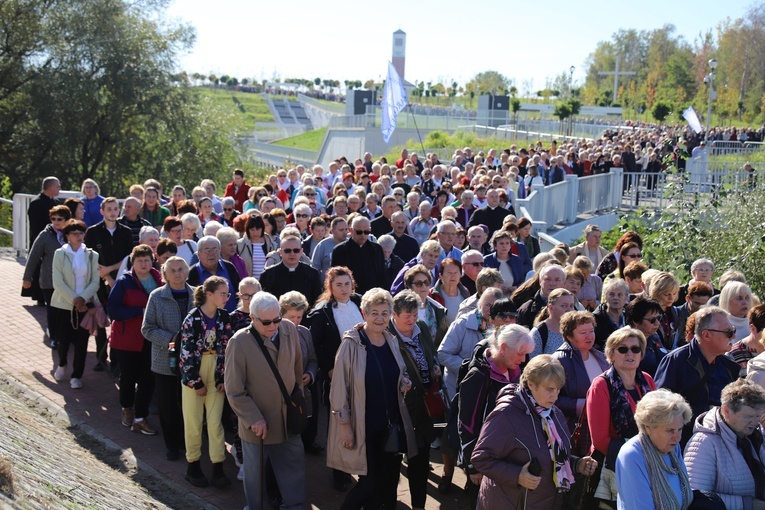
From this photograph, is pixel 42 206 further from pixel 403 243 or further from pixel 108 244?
pixel 403 243

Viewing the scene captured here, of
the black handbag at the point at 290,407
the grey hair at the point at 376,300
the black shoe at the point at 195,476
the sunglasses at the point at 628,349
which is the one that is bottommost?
the black shoe at the point at 195,476

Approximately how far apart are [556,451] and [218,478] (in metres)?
3.36

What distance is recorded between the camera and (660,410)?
178 inches

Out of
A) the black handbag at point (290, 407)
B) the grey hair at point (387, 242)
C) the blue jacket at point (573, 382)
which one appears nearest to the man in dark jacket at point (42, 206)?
the grey hair at point (387, 242)

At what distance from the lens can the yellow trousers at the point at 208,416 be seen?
279 inches

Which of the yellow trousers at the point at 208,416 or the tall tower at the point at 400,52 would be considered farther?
the tall tower at the point at 400,52

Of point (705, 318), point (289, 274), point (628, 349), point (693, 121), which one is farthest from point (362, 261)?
point (693, 121)

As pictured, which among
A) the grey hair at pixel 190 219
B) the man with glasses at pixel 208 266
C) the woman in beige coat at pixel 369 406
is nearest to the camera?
the woman in beige coat at pixel 369 406

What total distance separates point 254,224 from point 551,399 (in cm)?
577

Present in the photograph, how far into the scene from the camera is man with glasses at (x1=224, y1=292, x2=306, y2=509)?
6.21 meters

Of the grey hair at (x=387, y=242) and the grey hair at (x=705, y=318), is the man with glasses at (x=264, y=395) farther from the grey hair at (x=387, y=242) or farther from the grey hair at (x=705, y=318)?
the grey hair at (x=387, y=242)

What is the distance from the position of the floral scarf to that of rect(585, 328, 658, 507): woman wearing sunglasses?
1.30 ft

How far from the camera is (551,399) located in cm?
500

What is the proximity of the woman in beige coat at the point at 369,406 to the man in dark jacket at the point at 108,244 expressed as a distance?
498 centimetres
